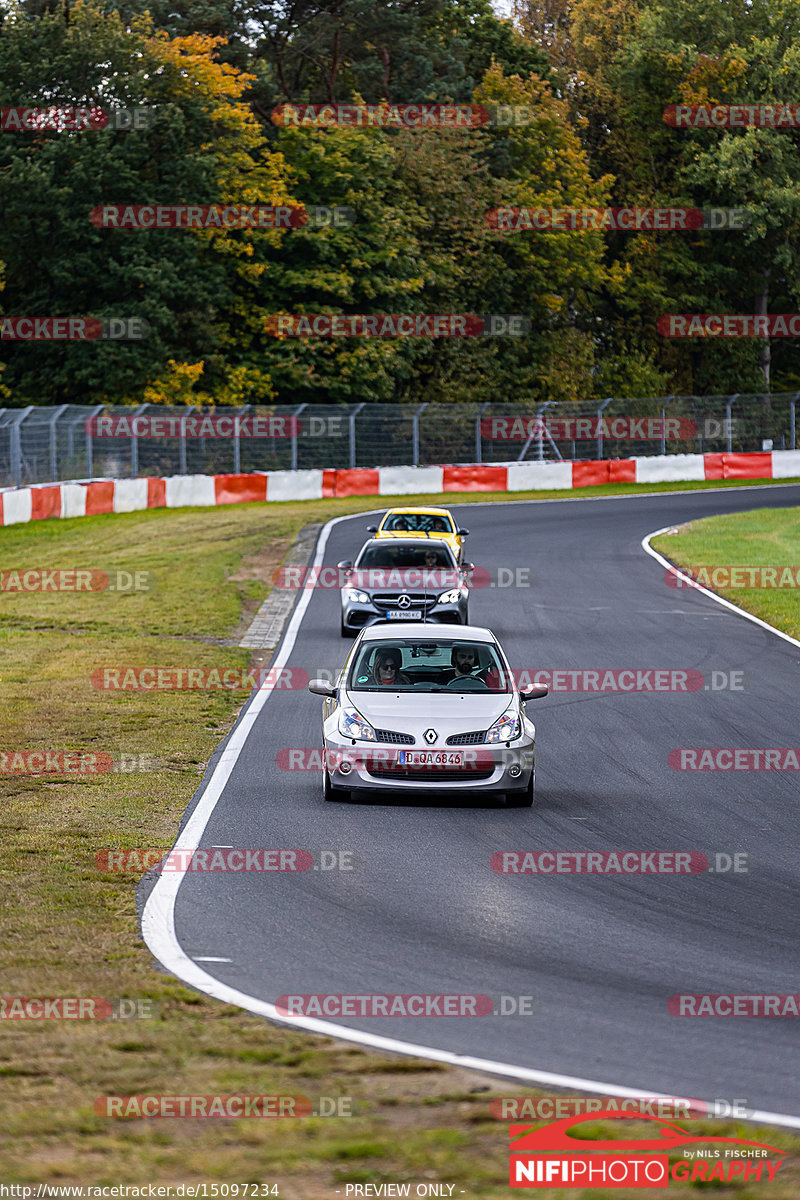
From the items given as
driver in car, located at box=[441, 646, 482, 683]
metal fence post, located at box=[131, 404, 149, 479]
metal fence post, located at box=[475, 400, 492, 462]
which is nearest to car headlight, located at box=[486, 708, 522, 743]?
driver in car, located at box=[441, 646, 482, 683]

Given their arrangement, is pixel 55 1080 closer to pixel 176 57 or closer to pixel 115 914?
pixel 115 914

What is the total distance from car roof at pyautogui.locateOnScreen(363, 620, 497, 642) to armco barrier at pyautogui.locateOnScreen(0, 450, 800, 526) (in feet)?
75.6

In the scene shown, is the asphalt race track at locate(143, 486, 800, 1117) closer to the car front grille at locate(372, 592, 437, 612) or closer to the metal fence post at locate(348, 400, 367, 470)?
the car front grille at locate(372, 592, 437, 612)

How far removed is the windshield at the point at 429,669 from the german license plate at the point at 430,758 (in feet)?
3.11

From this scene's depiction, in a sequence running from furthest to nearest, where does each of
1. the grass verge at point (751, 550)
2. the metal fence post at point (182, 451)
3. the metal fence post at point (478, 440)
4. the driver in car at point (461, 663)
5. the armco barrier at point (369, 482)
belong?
the metal fence post at point (478, 440)
the metal fence post at point (182, 451)
the armco barrier at point (369, 482)
the grass verge at point (751, 550)
the driver in car at point (461, 663)

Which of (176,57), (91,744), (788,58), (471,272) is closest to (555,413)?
(471,272)

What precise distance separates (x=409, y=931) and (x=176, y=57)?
50.0 m

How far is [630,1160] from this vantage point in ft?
17.9

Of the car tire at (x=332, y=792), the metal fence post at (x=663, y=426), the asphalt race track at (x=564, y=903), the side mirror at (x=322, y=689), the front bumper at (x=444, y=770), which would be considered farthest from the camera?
the metal fence post at (x=663, y=426)

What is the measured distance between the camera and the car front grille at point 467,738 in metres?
12.1

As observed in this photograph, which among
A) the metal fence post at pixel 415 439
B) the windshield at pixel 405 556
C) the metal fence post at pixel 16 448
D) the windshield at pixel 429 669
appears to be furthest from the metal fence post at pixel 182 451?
the windshield at pixel 429 669

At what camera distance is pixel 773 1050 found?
21.9 ft

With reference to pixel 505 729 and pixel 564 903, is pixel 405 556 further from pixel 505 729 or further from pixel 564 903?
pixel 564 903

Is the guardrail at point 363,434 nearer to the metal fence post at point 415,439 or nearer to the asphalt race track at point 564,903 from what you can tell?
the metal fence post at point 415,439
